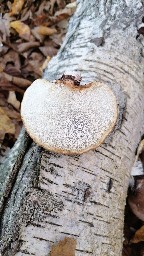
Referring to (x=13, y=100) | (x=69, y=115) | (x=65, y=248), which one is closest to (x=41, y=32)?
(x=13, y=100)

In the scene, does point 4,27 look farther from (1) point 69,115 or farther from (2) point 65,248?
(2) point 65,248

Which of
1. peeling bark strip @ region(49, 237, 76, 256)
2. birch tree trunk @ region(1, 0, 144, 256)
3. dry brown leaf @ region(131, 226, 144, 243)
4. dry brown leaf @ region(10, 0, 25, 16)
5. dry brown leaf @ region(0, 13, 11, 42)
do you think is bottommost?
dry brown leaf @ region(131, 226, 144, 243)

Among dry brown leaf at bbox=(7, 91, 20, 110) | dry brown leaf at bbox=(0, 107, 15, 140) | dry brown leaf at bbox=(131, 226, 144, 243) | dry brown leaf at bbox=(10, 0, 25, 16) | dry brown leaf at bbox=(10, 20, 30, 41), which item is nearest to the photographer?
dry brown leaf at bbox=(131, 226, 144, 243)

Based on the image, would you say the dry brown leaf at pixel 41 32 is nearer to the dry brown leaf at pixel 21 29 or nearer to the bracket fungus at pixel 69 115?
the dry brown leaf at pixel 21 29

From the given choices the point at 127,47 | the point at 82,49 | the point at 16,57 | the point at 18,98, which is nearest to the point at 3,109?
the point at 18,98

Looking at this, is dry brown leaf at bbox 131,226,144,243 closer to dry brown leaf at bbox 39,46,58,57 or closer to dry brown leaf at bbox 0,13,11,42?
dry brown leaf at bbox 39,46,58,57

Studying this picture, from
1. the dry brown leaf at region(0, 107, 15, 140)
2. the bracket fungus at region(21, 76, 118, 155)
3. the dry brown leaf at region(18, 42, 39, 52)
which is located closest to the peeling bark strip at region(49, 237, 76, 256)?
the bracket fungus at region(21, 76, 118, 155)

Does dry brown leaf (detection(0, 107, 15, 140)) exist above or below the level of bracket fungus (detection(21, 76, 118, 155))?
below
